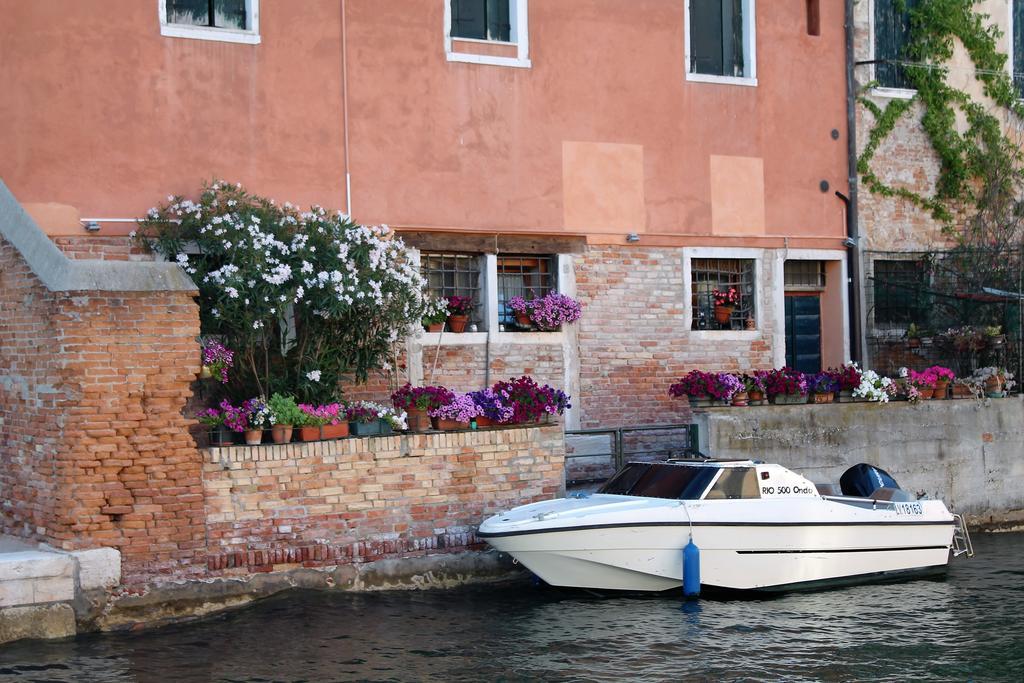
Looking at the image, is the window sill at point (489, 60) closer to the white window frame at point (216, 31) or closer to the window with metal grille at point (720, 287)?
the white window frame at point (216, 31)

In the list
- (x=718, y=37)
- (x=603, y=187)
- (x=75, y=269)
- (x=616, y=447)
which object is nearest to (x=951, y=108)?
(x=718, y=37)

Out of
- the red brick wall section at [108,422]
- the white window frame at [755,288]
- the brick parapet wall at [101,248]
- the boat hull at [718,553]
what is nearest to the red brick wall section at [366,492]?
the red brick wall section at [108,422]

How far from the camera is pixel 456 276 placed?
15922 mm

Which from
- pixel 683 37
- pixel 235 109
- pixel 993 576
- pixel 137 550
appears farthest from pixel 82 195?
pixel 993 576

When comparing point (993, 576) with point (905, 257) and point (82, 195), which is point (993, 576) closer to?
point (905, 257)

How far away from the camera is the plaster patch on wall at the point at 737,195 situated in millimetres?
17203

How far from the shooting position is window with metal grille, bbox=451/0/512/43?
15.7m

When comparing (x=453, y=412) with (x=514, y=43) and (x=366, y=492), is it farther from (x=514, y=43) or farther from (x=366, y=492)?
(x=514, y=43)

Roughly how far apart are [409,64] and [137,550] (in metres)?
6.65

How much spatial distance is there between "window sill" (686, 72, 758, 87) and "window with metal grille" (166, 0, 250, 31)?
5.77m

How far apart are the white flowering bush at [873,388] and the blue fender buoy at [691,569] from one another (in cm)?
448

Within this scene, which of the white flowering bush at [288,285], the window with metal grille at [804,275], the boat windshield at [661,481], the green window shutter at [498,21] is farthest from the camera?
the window with metal grille at [804,275]

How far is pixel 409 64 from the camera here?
15336 millimetres

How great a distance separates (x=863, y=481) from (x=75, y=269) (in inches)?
332
